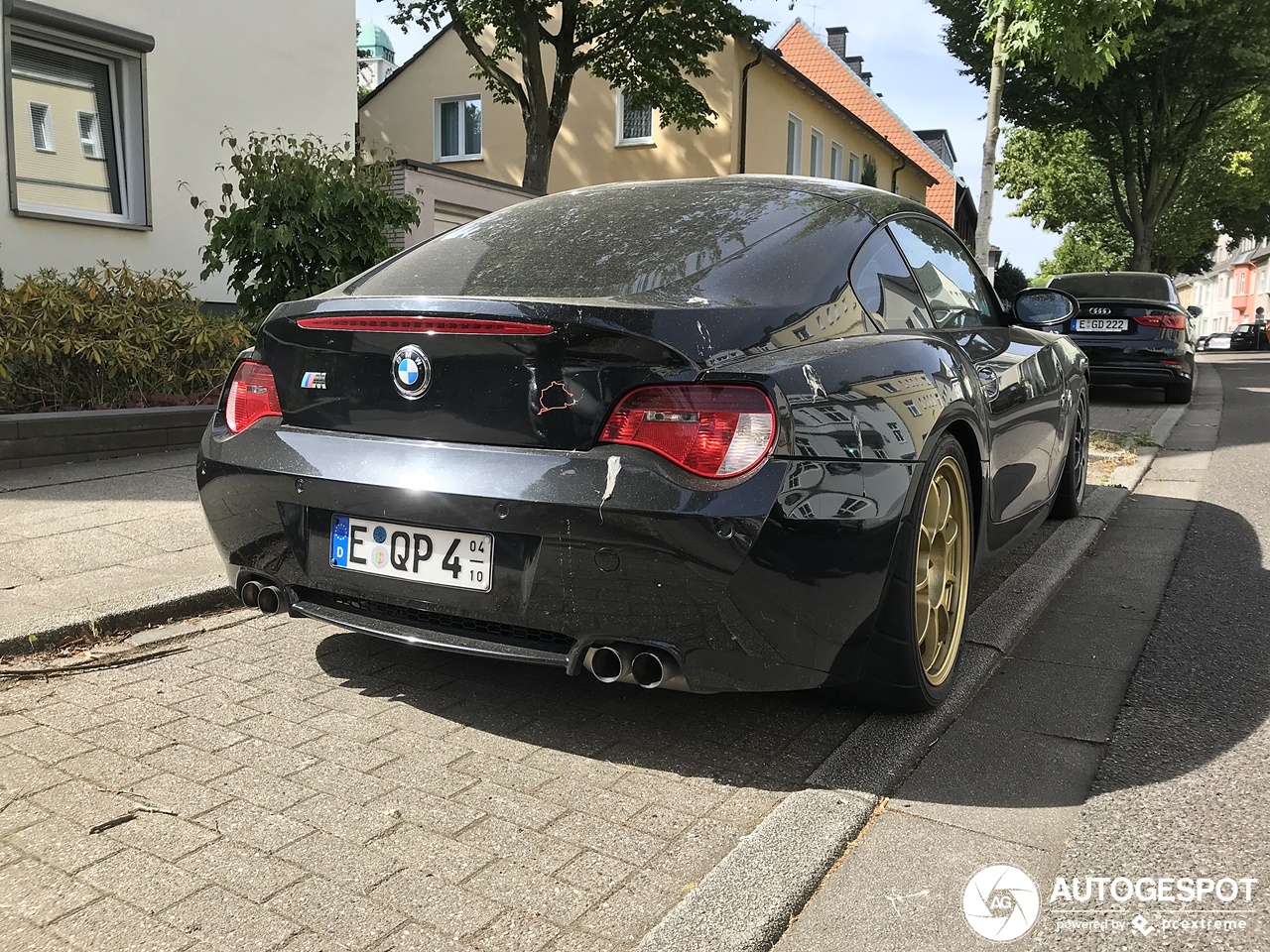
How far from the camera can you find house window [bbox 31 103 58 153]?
378 inches

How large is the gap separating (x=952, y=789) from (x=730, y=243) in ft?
5.13

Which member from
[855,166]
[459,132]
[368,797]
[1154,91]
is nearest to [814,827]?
[368,797]

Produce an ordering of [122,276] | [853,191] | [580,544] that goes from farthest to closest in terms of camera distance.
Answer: [122,276]
[853,191]
[580,544]

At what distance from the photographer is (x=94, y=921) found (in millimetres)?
2105

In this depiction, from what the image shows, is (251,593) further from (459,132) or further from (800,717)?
(459,132)

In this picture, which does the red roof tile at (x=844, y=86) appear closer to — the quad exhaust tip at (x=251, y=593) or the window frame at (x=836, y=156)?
the window frame at (x=836, y=156)

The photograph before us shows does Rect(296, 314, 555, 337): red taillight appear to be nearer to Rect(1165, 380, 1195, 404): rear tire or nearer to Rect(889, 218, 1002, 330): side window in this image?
Rect(889, 218, 1002, 330): side window

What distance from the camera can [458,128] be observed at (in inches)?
1056

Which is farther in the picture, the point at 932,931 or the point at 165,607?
the point at 165,607

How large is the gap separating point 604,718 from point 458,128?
2570 centimetres

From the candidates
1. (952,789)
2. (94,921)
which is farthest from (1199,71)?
(94,921)

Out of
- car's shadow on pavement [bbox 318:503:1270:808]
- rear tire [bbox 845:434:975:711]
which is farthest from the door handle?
car's shadow on pavement [bbox 318:503:1270:808]

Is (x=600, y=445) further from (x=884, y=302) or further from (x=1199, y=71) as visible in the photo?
(x=1199, y=71)

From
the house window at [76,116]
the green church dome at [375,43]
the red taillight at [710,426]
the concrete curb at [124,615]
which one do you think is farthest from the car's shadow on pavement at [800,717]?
the green church dome at [375,43]
